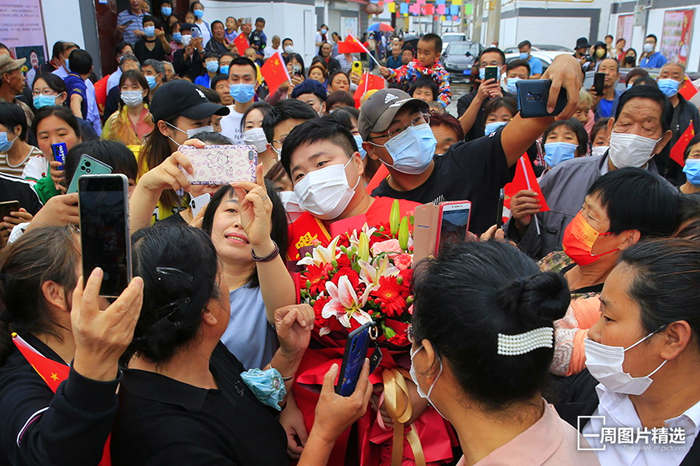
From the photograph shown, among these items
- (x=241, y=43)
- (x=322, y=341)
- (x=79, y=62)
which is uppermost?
(x=241, y=43)

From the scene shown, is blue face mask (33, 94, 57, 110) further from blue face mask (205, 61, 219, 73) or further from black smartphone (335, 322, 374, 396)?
black smartphone (335, 322, 374, 396)

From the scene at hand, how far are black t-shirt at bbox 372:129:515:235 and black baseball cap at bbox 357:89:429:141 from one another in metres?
0.39

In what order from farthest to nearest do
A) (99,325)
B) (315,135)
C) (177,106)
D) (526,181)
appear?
(177,106) → (526,181) → (315,135) → (99,325)

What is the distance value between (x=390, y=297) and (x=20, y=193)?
3.10 m

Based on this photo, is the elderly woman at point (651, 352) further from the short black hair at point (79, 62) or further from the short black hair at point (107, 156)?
the short black hair at point (79, 62)

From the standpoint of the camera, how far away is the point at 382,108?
309 cm

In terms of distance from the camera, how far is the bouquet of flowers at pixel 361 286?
1856mm

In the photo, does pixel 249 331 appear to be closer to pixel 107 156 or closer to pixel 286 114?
pixel 107 156

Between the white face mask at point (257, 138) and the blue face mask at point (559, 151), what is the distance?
100 inches

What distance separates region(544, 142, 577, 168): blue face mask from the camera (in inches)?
193

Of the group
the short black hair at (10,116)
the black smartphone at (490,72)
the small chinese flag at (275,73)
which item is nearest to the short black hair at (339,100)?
the small chinese flag at (275,73)

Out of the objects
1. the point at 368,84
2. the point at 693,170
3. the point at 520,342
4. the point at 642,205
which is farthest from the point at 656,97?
the point at 368,84

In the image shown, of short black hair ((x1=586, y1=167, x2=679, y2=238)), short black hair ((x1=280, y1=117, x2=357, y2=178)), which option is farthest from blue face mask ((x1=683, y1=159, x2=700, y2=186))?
short black hair ((x1=280, y1=117, x2=357, y2=178))

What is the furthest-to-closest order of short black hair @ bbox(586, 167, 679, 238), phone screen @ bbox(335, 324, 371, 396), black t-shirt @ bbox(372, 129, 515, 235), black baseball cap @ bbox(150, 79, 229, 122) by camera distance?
black baseball cap @ bbox(150, 79, 229, 122), black t-shirt @ bbox(372, 129, 515, 235), short black hair @ bbox(586, 167, 679, 238), phone screen @ bbox(335, 324, 371, 396)
